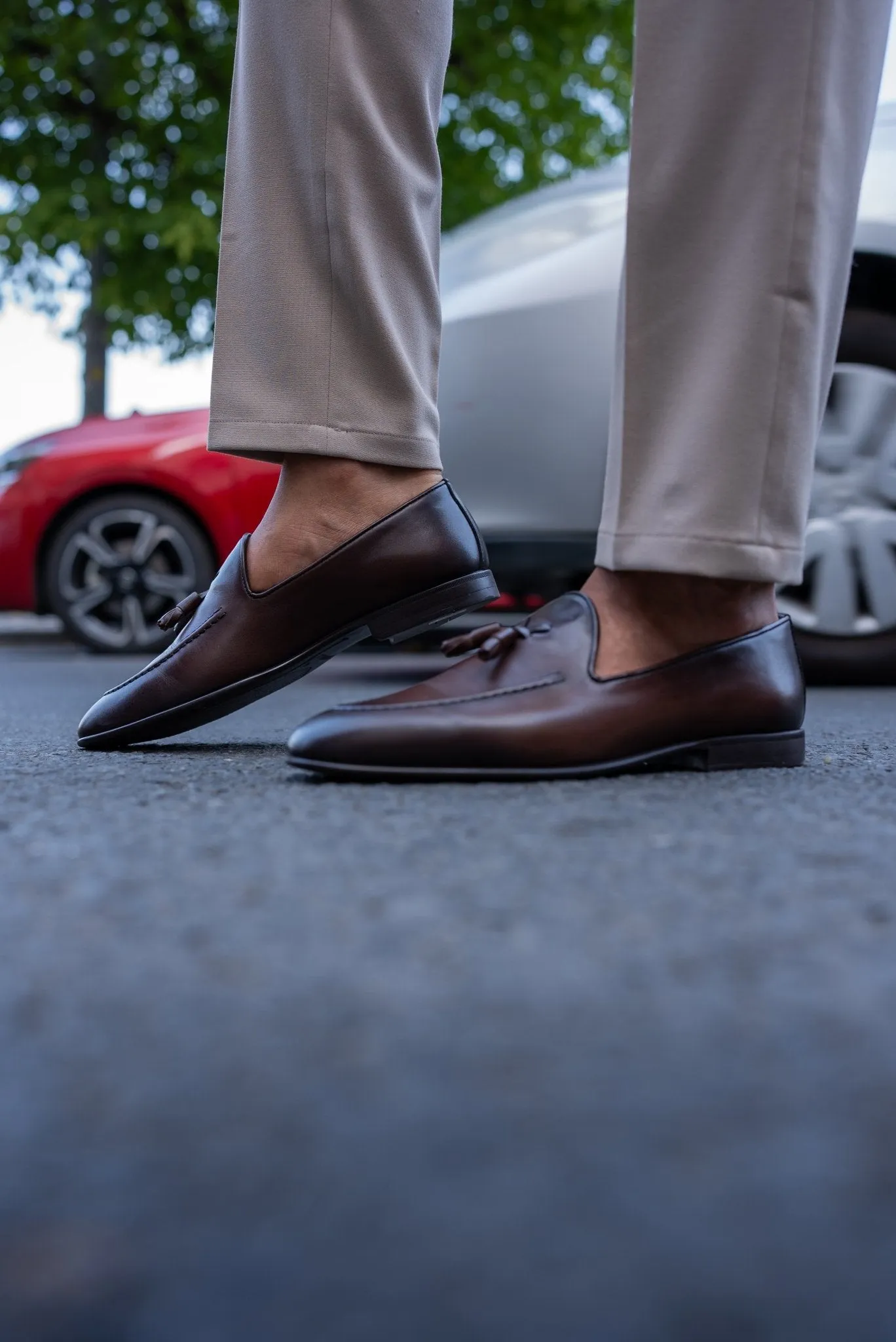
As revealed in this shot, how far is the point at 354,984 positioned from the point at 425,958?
5cm

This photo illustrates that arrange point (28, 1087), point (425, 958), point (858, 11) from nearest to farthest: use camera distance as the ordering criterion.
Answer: point (28, 1087) < point (425, 958) < point (858, 11)

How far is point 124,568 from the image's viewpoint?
5090 millimetres

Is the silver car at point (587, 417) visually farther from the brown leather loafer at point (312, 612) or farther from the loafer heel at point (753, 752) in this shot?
the loafer heel at point (753, 752)

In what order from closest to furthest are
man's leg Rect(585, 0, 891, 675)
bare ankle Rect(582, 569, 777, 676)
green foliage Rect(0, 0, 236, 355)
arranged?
man's leg Rect(585, 0, 891, 675) → bare ankle Rect(582, 569, 777, 676) → green foliage Rect(0, 0, 236, 355)

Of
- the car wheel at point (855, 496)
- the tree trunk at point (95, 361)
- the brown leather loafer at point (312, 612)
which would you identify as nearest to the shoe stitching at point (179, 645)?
the brown leather loafer at point (312, 612)

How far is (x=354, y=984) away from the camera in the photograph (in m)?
0.64

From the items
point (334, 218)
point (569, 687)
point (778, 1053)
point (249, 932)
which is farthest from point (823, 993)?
point (334, 218)

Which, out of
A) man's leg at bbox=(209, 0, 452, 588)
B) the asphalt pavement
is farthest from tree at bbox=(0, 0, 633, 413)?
the asphalt pavement

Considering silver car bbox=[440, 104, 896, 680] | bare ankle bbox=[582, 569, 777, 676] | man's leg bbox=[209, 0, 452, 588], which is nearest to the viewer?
bare ankle bbox=[582, 569, 777, 676]

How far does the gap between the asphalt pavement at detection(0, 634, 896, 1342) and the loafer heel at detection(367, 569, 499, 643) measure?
600mm

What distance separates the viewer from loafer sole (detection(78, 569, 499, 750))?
1500mm

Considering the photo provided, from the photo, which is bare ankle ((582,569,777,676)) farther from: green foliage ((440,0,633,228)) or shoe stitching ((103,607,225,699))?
green foliage ((440,0,633,228))

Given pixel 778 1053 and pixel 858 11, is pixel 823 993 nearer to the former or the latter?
pixel 778 1053

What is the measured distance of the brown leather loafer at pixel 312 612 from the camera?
4.84ft
